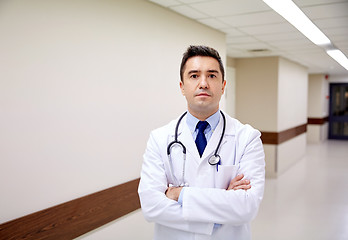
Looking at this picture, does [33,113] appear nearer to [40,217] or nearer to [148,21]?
[40,217]

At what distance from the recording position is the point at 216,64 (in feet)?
5.01

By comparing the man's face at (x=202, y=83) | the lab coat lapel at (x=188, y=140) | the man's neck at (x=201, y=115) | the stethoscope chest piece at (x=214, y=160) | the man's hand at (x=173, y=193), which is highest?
the man's face at (x=202, y=83)

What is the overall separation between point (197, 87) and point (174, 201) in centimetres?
57

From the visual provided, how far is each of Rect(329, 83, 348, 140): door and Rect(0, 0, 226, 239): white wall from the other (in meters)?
11.1

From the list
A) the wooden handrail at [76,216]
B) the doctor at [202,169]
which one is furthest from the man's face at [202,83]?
the wooden handrail at [76,216]

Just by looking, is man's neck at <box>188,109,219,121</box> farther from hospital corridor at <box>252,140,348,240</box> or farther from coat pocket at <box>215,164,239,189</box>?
hospital corridor at <box>252,140,348,240</box>

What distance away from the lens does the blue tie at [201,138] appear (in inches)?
63.7

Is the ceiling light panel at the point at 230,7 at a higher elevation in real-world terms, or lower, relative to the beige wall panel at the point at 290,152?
higher

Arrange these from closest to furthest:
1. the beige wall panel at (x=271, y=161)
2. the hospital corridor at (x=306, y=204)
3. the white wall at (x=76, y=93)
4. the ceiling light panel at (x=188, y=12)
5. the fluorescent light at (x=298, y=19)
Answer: the white wall at (x=76, y=93), the fluorescent light at (x=298, y=19), the ceiling light panel at (x=188, y=12), the hospital corridor at (x=306, y=204), the beige wall panel at (x=271, y=161)

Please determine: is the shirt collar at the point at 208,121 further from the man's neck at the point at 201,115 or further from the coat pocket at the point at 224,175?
the coat pocket at the point at 224,175

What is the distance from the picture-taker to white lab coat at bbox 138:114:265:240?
1.48 m

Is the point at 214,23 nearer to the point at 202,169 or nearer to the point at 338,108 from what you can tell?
the point at 202,169

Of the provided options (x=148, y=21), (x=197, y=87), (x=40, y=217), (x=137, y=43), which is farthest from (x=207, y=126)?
(x=148, y=21)

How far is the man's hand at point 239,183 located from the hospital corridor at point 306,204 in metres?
2.47
